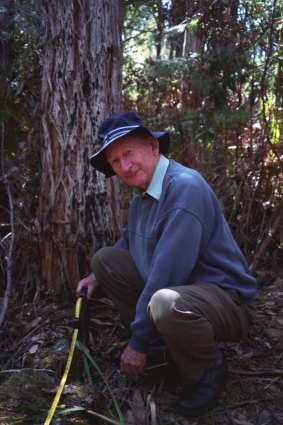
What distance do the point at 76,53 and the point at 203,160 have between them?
195cm

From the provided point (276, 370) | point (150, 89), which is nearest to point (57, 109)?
point (276, 370)

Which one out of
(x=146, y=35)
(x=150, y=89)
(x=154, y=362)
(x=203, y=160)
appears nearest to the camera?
(x=154, y=362)

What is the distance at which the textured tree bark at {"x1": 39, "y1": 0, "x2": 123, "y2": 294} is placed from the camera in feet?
11.9

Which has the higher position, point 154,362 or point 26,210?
point 26,210

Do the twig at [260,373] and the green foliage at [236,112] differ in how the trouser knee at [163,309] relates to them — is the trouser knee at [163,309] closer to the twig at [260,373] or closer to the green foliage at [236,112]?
the twig at [260,373]

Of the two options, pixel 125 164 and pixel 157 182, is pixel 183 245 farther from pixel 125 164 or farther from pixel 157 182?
pixel 125 164

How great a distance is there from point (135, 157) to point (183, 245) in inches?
23.3

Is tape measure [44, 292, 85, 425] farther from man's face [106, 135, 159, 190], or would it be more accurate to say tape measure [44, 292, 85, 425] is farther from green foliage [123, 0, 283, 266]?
green foliage [123, 0, 283, 266]

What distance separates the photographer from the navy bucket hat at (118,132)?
2.74 metres

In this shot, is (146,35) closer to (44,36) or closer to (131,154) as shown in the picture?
(44,36)

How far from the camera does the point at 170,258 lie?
2588 millimetres

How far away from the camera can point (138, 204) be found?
3.07 m

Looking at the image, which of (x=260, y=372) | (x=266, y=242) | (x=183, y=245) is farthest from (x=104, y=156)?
(x=266, y=242)

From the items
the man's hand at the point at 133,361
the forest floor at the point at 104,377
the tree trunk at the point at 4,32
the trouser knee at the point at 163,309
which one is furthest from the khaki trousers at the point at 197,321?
the tree trunk at the point at 4,32
